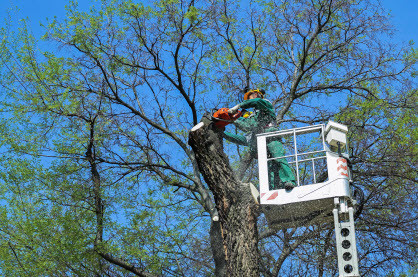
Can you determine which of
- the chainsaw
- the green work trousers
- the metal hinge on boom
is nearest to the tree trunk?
the chainsaw

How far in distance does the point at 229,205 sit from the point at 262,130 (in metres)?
1.94

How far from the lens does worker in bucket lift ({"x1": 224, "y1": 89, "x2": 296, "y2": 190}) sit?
10.1 m

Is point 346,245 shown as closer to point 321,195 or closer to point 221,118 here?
point 321,195

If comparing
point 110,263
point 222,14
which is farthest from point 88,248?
point 222,14

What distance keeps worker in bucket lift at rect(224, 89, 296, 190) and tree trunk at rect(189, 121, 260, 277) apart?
24.8 inches

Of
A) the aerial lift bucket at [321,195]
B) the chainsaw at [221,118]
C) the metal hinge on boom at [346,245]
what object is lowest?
the metal hinge on boom at [346,245]

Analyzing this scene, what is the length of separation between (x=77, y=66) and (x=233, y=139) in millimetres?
5821

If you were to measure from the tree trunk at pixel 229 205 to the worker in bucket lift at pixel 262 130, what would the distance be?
2.07 feet

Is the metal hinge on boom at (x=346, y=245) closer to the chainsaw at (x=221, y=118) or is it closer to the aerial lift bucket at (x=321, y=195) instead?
the aerial lift bucket at (x=321, y=195)

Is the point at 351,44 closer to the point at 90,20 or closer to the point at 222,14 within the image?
the point at 222,14

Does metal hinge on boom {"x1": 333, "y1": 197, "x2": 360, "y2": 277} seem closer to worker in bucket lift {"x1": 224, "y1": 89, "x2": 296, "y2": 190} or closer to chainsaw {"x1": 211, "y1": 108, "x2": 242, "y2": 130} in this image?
worker in bucket lift {"x1": 224, "y1": 89, "x2": 296, "y2": 190}

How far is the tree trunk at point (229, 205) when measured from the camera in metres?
9.29

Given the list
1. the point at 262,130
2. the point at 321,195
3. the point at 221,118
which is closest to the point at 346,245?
the point at 321,195

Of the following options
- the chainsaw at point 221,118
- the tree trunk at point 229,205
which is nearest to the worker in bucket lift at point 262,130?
the chainsaw at point 221,118
